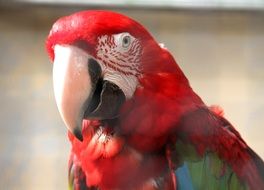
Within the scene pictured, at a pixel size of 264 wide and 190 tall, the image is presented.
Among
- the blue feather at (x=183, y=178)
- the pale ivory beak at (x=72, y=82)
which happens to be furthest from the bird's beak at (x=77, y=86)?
the blue feather at (x=183, y=178)

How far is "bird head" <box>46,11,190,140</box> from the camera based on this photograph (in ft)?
1.47

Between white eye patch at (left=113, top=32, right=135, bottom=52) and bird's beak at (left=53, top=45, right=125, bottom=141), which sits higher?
→ white eye patch at (left=113, top=32, right=135, bottom=52)

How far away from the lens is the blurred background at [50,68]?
1.68 ft

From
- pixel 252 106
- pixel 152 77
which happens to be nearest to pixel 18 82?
pixel 152 77

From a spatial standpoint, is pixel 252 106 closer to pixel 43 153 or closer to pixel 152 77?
pixel 152 77

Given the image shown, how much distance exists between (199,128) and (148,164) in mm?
70

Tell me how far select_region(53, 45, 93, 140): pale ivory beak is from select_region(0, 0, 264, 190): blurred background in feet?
0.19

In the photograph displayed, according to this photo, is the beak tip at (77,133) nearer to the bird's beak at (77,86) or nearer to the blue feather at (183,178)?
the bird's beak at (77,86)

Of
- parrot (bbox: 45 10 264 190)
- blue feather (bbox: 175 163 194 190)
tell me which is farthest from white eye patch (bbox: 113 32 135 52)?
blue feather (bbox: 175 163 194 190)

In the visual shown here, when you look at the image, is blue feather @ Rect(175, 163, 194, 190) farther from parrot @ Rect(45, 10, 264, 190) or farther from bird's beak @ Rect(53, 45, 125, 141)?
bird's beak @ Rect(53, 45, 125, 141)

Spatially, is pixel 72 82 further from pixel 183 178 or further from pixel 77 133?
pixel 183 178

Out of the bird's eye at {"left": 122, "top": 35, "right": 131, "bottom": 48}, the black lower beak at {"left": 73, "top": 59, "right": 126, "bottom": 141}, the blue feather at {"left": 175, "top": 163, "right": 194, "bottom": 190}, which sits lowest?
the blue feather at {"left": 175, "top": 163, "right": 194, "bottom": 190}

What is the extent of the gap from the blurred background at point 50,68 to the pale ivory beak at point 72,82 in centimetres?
6

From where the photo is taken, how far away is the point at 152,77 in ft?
1.62
